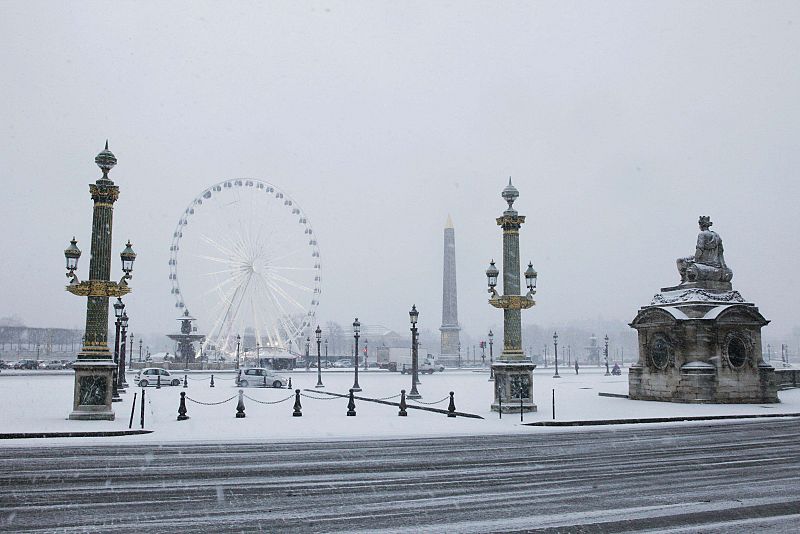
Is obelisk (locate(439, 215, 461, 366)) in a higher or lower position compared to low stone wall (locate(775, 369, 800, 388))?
higher

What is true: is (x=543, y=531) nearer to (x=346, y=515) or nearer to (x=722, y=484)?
(x=346, y=515)

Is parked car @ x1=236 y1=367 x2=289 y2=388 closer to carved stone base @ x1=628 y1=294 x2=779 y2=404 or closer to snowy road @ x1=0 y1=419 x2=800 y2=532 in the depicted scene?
carved stone base @ x1=628 y1=294 x2=779 y2=404

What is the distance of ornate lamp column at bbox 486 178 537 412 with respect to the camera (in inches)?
1015

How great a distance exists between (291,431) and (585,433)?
841cm

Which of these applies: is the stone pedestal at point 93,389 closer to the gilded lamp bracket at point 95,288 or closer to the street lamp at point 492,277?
the gilded lamp bracket at point 95,288

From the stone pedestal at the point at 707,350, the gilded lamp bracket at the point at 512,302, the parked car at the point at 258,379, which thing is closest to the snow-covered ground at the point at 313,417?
the stone pedestal at the point at 707,350

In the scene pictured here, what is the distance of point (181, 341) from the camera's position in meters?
86.1

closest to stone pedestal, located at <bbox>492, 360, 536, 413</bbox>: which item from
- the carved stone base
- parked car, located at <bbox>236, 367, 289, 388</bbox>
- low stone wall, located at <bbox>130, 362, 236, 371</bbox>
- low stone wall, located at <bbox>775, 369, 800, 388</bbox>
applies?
the carved stone base

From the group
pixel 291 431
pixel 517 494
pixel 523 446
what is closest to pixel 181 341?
pixel 291 431

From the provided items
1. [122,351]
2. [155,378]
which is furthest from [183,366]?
[122,351]

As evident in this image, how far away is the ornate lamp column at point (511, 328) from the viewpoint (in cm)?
2578

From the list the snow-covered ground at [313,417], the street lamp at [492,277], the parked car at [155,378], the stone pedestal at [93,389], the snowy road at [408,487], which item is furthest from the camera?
the parked car at [155,378]

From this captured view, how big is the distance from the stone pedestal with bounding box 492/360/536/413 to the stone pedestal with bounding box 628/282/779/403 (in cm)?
906

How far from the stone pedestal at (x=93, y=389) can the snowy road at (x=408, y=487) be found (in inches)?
233
